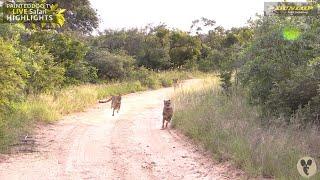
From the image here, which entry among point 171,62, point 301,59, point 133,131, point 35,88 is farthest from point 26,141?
point 171,62

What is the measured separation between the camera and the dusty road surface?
8.64 m

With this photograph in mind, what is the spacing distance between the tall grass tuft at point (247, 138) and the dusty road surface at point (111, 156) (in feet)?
1.19

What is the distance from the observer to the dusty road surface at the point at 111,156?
864cm

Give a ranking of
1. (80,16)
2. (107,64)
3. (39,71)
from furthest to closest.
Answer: (80,16), (107,64), (39,71)

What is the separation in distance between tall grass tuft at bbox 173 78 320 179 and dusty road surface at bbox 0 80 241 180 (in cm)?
36

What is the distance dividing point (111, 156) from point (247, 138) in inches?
114

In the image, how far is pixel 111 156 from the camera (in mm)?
10086

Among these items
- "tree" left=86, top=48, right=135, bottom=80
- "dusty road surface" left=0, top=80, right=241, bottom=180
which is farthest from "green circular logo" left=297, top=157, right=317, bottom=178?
"tree" left=86, top=48, right=135, bottom=80

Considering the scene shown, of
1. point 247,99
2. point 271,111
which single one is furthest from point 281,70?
point 247,99

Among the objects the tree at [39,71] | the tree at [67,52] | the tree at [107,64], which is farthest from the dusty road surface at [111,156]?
the tree at [107,64]

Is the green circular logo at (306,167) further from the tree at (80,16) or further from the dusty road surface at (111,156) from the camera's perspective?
the tree at (80,16)

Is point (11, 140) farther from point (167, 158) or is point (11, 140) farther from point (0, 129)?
point (167, 158)

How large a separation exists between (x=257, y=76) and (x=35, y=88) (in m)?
10.6

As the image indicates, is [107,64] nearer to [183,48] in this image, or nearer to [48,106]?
[183,48]
